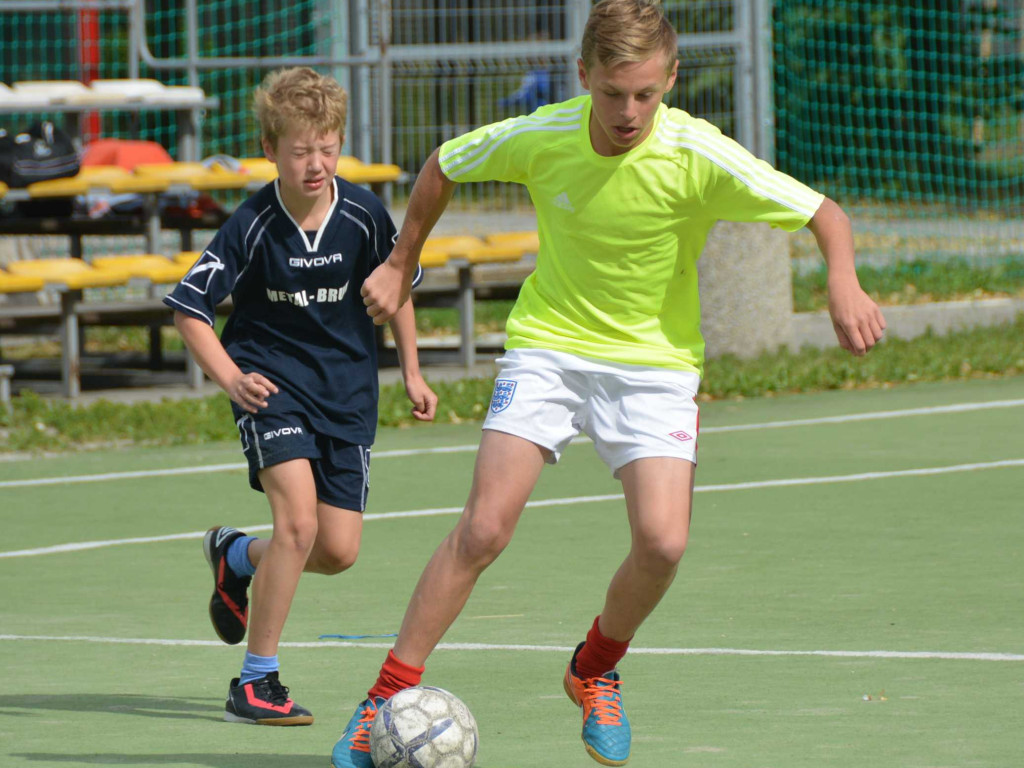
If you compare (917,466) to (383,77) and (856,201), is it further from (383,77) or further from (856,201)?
(856,201)

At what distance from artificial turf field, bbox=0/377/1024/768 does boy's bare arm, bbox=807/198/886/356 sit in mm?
1031

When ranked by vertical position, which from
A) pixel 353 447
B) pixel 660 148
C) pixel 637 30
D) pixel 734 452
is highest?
pixel 637 30

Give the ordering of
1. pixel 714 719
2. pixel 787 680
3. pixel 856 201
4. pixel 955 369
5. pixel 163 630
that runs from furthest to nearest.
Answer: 1. pixel 856 201
2. pixel 955 369
3. pixel 163 630
4. pixel 787 680
5. pixel 714 719

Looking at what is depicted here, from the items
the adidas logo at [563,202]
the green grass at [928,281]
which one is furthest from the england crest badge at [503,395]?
the green grass at [928,281]

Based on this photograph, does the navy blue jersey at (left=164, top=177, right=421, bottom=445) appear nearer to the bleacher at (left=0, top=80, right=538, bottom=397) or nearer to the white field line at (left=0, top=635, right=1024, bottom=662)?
the white field line at (left=0, top=635, right=1024, bottom=662)

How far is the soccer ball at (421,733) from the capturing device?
4527mm

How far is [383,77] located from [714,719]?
11094 mm

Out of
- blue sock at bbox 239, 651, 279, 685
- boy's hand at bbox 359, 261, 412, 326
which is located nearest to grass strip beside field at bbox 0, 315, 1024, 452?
blue sock at bbox 239, 651, 279, 685

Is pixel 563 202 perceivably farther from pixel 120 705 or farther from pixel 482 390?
pixel 482 390

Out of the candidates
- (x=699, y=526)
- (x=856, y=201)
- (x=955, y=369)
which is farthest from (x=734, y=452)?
(x=856, y=201)

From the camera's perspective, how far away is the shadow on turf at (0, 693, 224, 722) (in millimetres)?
5387

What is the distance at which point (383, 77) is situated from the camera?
15523 millimetres

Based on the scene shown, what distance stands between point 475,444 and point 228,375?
5.65 m

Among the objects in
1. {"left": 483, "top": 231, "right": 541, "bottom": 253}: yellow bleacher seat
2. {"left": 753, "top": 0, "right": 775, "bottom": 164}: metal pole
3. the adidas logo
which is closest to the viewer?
the adidas logo
